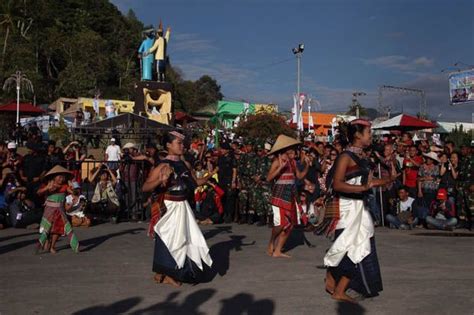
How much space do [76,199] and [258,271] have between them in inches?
244

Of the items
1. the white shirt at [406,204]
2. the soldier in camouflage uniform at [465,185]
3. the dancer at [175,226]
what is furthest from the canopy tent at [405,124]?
the dancer at [175,226]

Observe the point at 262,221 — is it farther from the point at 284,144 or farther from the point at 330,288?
the point at 330,288

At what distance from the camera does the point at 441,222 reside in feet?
39.7

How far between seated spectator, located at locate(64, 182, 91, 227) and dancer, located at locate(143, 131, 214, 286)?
5913 mm

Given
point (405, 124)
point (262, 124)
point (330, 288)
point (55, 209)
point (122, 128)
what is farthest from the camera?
point (262, 124)

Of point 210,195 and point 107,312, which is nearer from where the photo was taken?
point 107,312

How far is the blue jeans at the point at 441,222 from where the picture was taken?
12.0 meters

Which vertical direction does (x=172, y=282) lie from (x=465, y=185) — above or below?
below

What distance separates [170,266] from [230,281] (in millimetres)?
825

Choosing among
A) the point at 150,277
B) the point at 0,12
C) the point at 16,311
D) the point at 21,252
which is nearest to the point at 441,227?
the point at 150,277

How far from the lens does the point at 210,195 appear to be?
13.7 metres

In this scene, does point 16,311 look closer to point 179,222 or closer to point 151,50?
point 179,222

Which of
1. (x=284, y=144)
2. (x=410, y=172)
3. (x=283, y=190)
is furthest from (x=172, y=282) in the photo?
(x=410, y=172)

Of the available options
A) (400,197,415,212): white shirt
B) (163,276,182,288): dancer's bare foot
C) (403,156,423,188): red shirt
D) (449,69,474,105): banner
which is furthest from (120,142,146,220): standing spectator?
(449,69,474,105): banner
